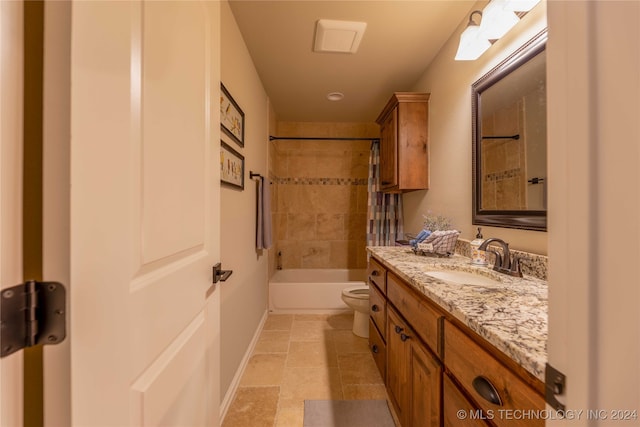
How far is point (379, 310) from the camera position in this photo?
1.77 meters

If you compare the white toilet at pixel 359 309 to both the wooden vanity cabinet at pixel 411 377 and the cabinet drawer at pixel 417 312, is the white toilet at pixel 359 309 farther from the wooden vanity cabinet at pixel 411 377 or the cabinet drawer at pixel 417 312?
the cabinet drawer at pixel 417 312

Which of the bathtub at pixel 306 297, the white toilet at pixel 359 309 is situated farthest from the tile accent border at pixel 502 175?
the bathtub at pixel 306 297

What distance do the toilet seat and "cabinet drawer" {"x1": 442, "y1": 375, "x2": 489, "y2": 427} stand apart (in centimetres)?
158

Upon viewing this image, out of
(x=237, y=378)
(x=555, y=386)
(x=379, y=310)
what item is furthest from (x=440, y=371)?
(x=237, y=378)

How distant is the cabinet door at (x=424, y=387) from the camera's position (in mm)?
915

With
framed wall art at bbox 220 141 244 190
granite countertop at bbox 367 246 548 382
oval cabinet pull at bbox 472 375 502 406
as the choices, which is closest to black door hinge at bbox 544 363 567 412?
granite countertop at bbox 367 246 548 382

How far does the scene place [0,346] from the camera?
1.16 ft

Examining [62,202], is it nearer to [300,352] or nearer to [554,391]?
[554,391]

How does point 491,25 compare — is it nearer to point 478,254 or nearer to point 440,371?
point 478,254

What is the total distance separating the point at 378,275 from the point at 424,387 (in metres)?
0.81

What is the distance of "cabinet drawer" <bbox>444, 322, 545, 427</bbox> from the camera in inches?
22.0

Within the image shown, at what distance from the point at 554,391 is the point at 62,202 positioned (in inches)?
31.4

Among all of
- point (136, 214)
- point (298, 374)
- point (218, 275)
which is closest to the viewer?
point (136, 214)

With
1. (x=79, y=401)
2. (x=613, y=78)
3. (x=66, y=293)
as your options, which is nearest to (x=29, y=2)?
(x=66, y=293)
